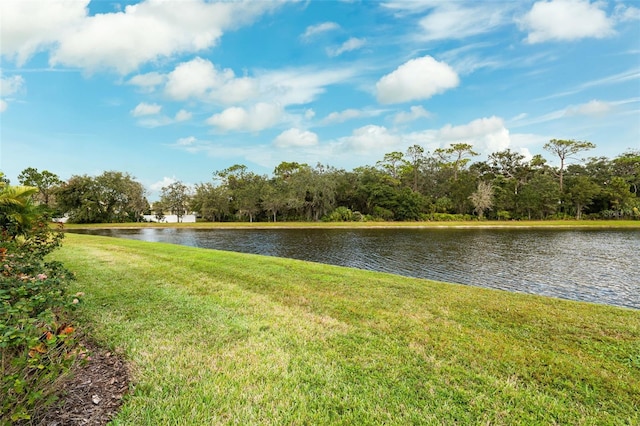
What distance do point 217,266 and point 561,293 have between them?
9.26m

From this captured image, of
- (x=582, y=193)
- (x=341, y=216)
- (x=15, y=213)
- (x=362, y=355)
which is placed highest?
(x=582, y=193)

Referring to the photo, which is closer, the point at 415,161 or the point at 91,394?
the point at 91,394

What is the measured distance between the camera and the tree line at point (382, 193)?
4294 cm

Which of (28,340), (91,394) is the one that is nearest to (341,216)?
(91,394)

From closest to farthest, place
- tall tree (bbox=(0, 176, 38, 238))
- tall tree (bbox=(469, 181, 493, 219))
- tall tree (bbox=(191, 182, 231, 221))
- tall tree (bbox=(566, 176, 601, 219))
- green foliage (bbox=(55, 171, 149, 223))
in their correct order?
tall tree (bbox=(0, 176, 38, 238)) → tall tree (bbox=(566, 176, 601, 219)) → green foliage (bbox=(55, 171, 149, 223)) → tall tree (bbox=(469, 181, 493, 219)) → tall tree (bbox=(191, 182, 231, 221))

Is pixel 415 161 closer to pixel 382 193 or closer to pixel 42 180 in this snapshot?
pixel 382 193

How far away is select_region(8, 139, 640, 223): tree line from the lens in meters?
42.9

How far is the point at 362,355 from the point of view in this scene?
117 inches

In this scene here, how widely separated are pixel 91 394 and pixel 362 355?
2.29 metres

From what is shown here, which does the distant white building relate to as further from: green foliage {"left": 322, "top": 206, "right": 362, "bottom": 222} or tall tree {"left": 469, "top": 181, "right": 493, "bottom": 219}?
tall tree {"left": 469, "top": 181, "right": 493, "bottom": 219}

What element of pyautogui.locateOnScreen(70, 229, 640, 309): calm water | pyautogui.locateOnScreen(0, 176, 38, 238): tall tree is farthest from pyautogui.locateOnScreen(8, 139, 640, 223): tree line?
pyautogui.locateOnScreen(0, 176, 38, 238): tall tree

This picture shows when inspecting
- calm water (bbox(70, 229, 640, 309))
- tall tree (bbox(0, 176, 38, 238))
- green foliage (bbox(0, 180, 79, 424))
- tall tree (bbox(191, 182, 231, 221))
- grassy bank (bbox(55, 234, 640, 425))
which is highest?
tall tree (bbox(191, 182, 231, 221))

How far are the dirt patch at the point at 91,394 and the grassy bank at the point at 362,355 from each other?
11cm

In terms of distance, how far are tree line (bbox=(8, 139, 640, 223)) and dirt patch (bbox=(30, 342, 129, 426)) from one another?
39.6m
